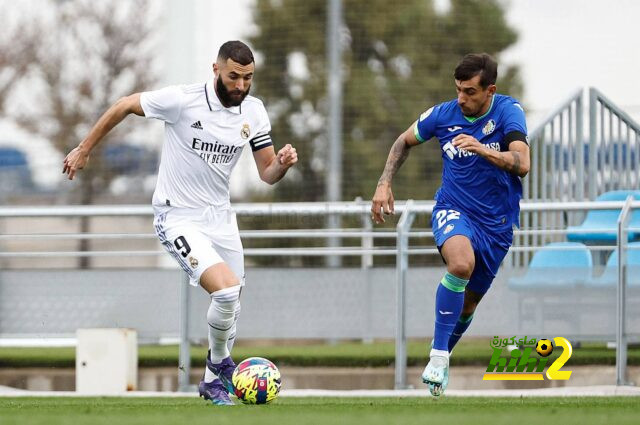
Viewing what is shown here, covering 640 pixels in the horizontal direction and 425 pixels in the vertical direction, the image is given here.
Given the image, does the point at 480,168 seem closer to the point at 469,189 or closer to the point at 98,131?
the point at 469,189

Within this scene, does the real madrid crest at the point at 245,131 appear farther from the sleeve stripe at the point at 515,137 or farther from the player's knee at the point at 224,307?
the sleeve stripe at the point at 515,137

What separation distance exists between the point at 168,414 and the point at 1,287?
19.1ft

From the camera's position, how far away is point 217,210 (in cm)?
974

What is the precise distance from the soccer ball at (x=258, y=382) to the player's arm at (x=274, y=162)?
129 cm

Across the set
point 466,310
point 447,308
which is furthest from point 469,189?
point 466,310

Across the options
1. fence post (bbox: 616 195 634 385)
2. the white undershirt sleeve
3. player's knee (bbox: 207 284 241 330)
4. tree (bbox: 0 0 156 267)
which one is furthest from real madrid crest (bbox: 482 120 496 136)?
tree (bbox: 0 0 156 267)

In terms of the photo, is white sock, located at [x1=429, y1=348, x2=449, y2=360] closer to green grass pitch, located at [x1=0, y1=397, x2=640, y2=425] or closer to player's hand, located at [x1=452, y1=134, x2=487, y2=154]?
green grass pitch, located at [x1=0, y1=397, x2=640, y2=425]

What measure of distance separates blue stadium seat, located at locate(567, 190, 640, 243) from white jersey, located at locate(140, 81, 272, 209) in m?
4.26

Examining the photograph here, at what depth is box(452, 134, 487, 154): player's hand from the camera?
891cm

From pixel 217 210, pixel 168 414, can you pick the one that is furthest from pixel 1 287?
pixel 168 414

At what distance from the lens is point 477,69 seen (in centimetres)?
940

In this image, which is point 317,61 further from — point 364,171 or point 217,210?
point 217,210

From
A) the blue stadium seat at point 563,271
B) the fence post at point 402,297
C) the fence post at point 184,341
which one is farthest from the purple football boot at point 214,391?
the blue stadium seat at point 563,271

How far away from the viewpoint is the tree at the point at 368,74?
2616cm
